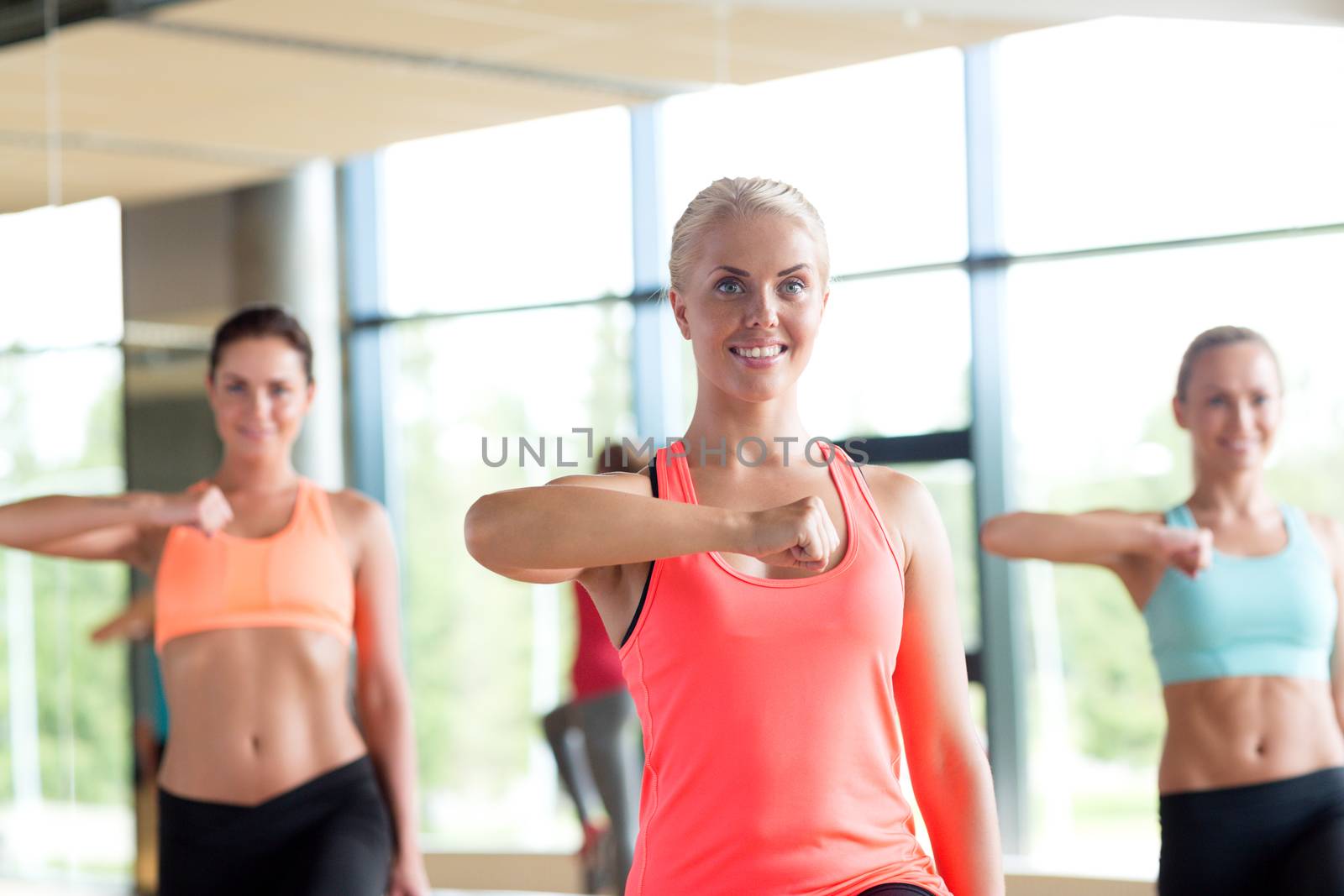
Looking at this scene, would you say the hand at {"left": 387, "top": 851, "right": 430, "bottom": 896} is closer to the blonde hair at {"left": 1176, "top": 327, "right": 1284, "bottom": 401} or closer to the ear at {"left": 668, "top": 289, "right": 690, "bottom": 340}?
the ear at {"left": 668, "top": 289, "right": 690, "bottom": 340}

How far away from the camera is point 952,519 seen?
16.9 feet

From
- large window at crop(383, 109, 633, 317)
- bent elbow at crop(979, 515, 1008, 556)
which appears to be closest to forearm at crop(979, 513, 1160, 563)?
bent elbow at crop(979, 515, 1008, 556)

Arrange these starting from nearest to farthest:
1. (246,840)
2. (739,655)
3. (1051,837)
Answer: (739,655) → (246,840) → (1051,837)

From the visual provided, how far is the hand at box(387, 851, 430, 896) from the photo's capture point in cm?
282

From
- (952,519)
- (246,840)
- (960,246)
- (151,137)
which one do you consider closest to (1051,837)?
(952,519)

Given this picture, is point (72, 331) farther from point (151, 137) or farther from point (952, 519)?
point (952, 519)

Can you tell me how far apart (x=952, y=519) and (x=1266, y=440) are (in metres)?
2.19

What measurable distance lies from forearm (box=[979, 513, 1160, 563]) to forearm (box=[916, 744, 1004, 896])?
1.41 metres

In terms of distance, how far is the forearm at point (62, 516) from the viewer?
2775mm

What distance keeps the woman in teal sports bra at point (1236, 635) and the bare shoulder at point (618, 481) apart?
161 cm

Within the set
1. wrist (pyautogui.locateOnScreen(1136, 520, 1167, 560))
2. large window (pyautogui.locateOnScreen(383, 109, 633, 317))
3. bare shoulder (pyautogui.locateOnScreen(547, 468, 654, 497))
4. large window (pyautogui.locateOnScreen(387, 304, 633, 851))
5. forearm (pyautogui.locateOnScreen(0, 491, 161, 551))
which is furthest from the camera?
large window (pyautogui.locateOnScreen(387, 304, 633, 851))

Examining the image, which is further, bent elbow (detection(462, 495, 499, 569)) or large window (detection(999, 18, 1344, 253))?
large window (detection(999, 18, 1344, 253))

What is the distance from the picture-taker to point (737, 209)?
162 centimetres

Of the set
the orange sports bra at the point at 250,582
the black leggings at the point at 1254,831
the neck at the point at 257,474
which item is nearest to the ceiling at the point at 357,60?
the neck at the point at 257,474
